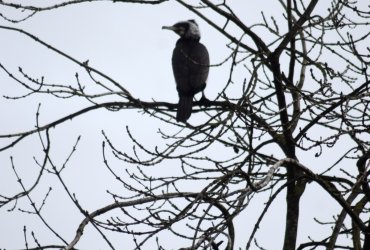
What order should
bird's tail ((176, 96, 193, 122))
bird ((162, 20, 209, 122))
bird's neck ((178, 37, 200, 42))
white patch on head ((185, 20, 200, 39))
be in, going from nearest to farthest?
bird's tail ((176, 96, 193, 122)) → bird ((162, 20, 209, 122)) → bird's neck ((178, 37, 200, 42)) → white patch on head ((185, 20, 200, 39))

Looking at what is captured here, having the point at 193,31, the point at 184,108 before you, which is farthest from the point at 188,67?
the point at 193,31

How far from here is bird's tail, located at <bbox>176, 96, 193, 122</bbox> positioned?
6852 mm

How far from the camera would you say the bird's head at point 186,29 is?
367 inches

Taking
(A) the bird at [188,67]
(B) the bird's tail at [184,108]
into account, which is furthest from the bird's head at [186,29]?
(B) the bird's tail at [184,108]

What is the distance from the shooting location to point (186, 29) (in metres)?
9.35

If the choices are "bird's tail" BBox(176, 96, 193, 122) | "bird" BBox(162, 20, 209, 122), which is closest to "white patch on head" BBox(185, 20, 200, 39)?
"bird" BBox(162, 20, 209, 122)

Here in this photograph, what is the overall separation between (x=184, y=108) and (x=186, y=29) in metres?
2.47

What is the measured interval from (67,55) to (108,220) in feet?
4.58

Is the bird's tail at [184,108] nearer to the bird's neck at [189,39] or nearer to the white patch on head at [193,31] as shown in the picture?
the bird's neck at [189,39]

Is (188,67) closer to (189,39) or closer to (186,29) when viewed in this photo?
(189,39)

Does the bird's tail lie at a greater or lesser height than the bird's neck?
lesser

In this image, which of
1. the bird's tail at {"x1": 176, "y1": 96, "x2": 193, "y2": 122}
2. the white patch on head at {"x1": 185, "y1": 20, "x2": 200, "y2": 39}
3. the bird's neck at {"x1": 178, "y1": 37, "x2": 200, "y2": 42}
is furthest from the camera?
the white patch on head at {"x1": 185, "y1": 20, "x2": 200, "y2": 39}

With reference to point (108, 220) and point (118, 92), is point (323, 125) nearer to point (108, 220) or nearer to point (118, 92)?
point (118, 92)

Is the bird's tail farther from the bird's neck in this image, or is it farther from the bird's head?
the bird's head
